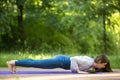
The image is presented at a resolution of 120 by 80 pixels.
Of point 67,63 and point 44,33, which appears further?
point 44,33

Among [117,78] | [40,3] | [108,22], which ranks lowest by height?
[117,78]

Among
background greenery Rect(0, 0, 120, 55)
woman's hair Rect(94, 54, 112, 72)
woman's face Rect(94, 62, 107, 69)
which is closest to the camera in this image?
woman's hair Rect(94, 54, 112, 72)

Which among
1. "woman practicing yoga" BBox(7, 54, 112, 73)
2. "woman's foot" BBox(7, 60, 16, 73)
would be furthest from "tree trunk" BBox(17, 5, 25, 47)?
"woman practicing yoga" BBox(7, 54, 112, 73)

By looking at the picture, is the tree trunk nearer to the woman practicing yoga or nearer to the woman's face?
the woman practicing yoga

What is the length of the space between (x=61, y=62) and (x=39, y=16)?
1892 centimetres

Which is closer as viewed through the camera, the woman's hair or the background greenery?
the woman's hair

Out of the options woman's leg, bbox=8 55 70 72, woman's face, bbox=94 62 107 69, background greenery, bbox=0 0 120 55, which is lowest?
woman's face, bbox=94 62 107 69

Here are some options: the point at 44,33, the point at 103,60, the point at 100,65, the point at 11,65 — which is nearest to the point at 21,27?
the point at 44,33

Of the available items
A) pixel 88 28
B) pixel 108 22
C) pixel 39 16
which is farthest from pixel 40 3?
pixel 108 22

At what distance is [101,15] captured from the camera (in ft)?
55.9

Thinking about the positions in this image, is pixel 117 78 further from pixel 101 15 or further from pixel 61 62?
pixel 101 15

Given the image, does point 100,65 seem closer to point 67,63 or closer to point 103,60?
point 103,60

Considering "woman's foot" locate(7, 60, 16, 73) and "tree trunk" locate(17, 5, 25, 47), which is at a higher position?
"tree trunk" locate(17, 5, 25, 47)

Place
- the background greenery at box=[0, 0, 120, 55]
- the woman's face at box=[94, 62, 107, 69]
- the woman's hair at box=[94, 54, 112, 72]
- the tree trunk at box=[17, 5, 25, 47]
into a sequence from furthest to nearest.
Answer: the tree trunk at box=[17, 5, 25, 47] < the background greenery at box=[0, 0, 120, 55] < the woman's face at box=[94, 62, 107, 69] < the woman's hair at box=[94, 54, 112, 72]
